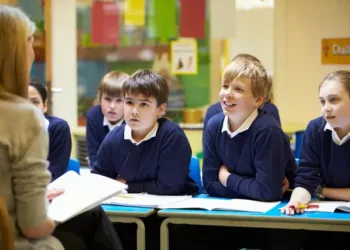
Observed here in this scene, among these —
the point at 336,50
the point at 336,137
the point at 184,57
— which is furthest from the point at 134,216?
the point at 336,50

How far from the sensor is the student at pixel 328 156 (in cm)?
258

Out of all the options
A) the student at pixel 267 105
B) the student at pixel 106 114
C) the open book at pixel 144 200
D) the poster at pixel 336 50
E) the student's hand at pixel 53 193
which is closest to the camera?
the student's hand at pixel 53 193

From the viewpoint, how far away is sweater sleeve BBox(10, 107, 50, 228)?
1.65 m

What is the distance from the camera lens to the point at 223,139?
2809 millimetres

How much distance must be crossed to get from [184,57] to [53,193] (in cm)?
324

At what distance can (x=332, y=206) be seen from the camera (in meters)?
2.44

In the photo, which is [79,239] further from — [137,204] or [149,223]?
[149,223]

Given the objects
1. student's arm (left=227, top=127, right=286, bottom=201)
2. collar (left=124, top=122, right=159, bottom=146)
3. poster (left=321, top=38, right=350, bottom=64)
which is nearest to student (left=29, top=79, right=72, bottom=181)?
collar (left=124, top=122, right=159, bottom=146)

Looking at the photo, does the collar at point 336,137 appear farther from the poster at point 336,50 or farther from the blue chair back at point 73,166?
the poster at point 336,50

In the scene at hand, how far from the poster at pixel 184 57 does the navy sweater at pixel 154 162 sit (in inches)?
85.6

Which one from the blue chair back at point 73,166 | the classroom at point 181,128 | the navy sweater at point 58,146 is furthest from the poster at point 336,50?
the navy sweater at point 58,146

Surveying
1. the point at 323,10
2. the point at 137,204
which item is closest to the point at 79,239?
the point at 137,204

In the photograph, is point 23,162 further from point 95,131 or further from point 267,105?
point 95,131

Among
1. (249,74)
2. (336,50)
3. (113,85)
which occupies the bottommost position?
(113,85)
